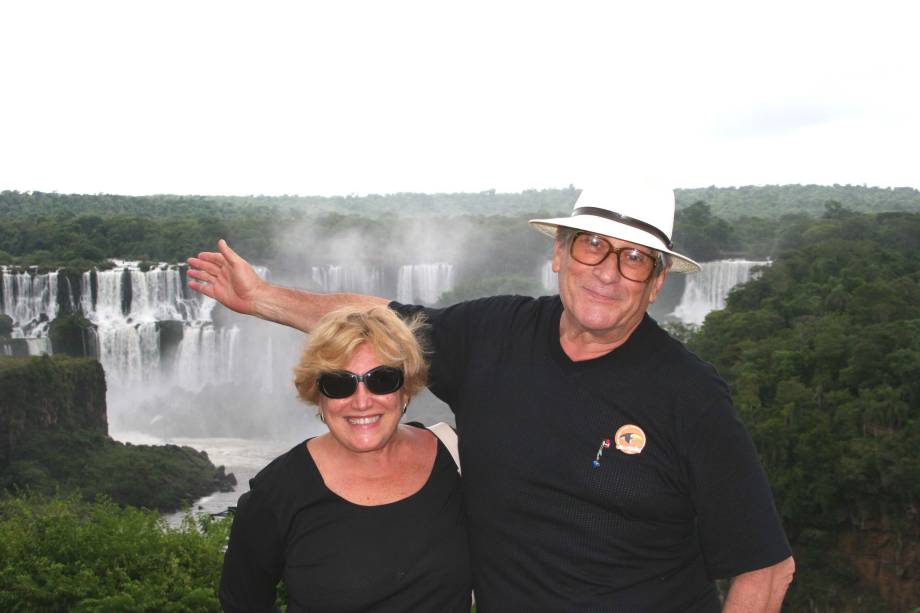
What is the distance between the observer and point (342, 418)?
270cm

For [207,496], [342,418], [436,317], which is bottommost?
[207,496]

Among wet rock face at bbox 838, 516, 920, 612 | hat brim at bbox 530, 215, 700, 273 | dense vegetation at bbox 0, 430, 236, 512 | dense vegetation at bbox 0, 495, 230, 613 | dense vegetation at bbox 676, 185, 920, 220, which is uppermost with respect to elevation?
dense vegetation at bbox 676, 185, 920, 220

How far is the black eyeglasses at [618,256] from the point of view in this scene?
283 centimetres

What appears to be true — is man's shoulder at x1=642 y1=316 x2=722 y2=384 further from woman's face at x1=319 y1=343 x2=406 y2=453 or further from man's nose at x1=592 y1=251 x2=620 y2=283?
woman's face at x1=319 y1=343 x2=406 y2=453

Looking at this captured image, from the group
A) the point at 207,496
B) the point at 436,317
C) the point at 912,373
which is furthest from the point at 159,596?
the point at 207,496

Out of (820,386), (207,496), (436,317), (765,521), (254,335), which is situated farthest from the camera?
(254,335)

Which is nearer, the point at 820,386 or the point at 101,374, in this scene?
the point at 820,386

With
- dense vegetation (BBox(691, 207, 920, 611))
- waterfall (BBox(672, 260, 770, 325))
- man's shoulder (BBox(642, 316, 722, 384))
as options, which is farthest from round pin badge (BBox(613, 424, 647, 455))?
waterfall (BBox(672, 260, 770, 325))

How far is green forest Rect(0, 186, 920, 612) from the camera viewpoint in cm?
671

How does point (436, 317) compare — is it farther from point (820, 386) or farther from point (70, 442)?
point (70, 442)

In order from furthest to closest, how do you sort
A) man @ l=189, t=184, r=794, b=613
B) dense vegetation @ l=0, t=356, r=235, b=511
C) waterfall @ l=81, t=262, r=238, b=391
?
1. waterfall @ l=81, t=262, r=238, b=391
2. dense vegetation @ l=0, t=356, r=235, b=511
3. man @ l=189, t=184, r=794, b=613

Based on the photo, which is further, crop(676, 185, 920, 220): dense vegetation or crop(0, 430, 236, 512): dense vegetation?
crop(676, 185, 920, 220): dense vegetation

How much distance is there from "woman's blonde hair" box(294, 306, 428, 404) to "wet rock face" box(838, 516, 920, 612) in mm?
23839

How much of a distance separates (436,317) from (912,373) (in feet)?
99.4
